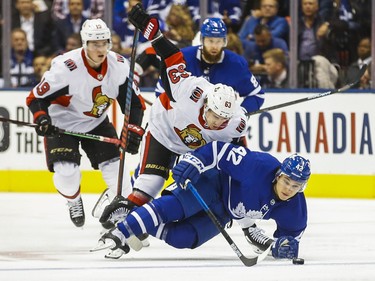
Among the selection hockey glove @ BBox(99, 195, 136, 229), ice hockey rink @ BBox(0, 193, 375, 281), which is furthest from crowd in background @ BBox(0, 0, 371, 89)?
hockey glove @ BBox(99, 195, 136, 229)

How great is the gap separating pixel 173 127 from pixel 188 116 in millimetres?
202

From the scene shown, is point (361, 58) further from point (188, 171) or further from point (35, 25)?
point (188, 171)

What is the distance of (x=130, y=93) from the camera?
661cm

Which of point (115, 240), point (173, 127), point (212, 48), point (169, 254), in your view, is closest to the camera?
point (115, 240)

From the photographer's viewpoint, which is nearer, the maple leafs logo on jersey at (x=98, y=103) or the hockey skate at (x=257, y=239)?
the hockey skate at (x=257, y=239)

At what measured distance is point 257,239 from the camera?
6.03 m

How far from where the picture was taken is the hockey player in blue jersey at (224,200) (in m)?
5.34

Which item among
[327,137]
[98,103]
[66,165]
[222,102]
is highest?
[222,102]

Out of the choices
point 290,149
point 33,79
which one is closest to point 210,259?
point 290,149

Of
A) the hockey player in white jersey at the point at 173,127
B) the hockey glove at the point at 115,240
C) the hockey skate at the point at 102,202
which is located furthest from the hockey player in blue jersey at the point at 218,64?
the hockey glove at the point at 115,240

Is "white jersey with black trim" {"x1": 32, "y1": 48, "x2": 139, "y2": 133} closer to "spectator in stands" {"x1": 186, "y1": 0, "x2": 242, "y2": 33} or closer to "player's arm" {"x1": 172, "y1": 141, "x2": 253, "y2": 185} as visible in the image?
"player's arm" {"x1": 172, "y1": 141, "x2": 253, "y2": 185}

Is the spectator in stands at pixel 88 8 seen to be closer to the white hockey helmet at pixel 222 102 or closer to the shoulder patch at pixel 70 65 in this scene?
the shoulder patch at pixel 70 65

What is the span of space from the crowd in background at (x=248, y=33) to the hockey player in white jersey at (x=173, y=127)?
9.37ft

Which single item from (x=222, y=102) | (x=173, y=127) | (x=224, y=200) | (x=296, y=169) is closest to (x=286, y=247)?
(x=224, y=200)
